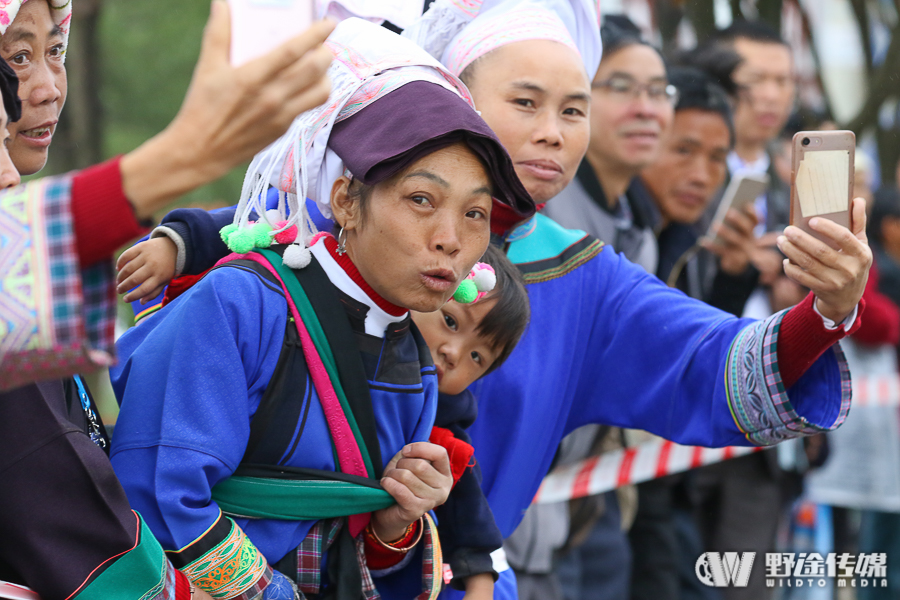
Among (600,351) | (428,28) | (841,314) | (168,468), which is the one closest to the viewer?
(168,468)

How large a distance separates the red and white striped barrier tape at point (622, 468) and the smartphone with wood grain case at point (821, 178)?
1829 mm

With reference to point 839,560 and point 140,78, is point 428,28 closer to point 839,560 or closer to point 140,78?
point 839,560

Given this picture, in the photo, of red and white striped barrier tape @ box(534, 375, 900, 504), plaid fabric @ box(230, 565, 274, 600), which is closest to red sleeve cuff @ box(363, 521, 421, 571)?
plaid fabric @ box(230, 565, 274, 600)

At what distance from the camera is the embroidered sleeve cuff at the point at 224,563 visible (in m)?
1.96

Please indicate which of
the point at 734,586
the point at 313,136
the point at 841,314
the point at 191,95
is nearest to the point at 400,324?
the point at 313,136

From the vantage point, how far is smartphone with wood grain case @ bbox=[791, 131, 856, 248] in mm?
2404

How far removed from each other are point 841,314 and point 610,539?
2435 millimetres

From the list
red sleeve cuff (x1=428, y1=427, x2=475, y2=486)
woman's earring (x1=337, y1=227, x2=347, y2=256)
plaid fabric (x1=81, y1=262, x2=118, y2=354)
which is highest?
plaid fabric (x1=81, y1=262, x2=118, y2=354)

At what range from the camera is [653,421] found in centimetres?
298

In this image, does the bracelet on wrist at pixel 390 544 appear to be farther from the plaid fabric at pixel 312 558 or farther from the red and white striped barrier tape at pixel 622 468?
the red and white striped barrier tape at pixel 622 468

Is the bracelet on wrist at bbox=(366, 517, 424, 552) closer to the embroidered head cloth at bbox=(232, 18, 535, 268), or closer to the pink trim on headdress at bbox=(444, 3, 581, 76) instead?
the embroidered head cloth at bbox=(232, 18, 535, 268)

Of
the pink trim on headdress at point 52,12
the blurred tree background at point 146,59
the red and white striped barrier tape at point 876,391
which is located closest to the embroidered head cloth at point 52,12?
the pink trim on headdress at point 52,12

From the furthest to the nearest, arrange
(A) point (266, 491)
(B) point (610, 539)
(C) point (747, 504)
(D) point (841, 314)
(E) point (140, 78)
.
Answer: (E) point (140, 78) → (C) point (747, 504) → (B) point (610, 539) → (D) point (841, 314) → (A) point (266, 491)

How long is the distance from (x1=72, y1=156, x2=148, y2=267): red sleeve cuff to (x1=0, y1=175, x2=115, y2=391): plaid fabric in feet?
0.05
